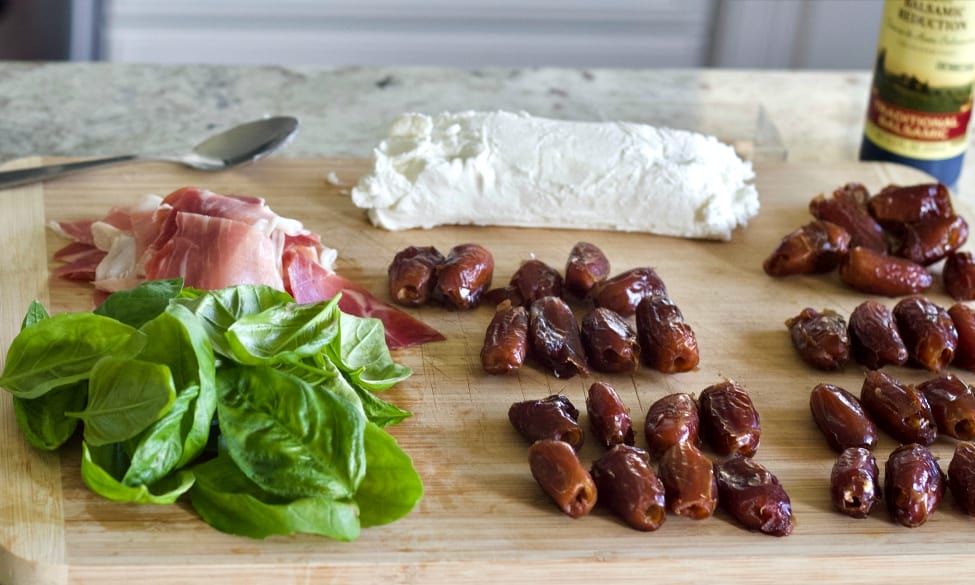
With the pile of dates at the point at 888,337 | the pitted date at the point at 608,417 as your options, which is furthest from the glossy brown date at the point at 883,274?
the pitted date at the point at 608,417

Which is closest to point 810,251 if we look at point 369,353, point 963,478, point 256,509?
point 963,478

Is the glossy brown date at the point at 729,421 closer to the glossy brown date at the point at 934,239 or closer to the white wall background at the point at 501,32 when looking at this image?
the glossy brown date at the point at 934,239

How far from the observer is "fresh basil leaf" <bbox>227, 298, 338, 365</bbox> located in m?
1.37

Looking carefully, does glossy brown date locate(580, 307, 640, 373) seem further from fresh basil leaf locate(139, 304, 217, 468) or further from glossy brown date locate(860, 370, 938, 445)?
fresh basil leaf locate(139, 304, 217, 468)

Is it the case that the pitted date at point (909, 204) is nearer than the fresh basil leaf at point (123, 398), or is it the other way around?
the fresh basil leaf at point (123, 398)

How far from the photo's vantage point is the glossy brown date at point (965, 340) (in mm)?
1710

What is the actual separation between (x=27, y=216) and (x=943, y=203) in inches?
62.9

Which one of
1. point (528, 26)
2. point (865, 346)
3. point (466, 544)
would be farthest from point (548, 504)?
point (528, 26)

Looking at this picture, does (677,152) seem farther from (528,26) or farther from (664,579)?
(528,26)

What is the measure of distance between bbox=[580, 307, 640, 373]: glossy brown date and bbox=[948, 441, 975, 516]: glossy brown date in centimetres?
45

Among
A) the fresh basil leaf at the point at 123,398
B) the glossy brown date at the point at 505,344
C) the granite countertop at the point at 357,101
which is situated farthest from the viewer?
the granite countertop at the point at 357,101

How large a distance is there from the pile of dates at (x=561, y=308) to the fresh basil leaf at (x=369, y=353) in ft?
0.46

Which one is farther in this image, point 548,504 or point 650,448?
point 650,448

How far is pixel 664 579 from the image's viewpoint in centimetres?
133
